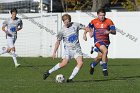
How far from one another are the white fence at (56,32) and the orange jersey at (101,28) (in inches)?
458

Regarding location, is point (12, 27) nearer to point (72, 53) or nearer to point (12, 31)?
point (12, 31)

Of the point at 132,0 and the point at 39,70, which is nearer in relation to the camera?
the point at 39,70

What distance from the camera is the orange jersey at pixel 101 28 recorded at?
60.1 ft

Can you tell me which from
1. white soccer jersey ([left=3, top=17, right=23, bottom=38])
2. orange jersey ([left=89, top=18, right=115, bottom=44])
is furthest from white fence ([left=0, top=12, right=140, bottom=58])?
orange jersey ([left=89, top=18, right=115, bottom=44])

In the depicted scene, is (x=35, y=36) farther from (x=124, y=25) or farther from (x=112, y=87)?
(x=112, y=87)

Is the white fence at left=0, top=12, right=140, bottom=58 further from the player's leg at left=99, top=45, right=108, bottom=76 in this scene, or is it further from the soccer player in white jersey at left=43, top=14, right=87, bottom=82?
the soccer player in white jersey at left=43, top=14, right=87, bottom=82

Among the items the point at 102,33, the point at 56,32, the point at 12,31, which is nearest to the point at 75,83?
the point at 102,33

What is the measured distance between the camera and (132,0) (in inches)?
1822

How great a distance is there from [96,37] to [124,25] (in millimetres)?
11764

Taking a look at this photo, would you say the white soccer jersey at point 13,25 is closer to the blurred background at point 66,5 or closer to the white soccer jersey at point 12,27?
the white soccer jersey at point 12,27

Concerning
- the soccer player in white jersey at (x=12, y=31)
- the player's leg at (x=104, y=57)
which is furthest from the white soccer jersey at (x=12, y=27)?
the player's leg at (x=104, y=57)

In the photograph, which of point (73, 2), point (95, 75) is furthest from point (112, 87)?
point (73, 2)

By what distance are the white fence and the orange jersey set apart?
38.1ft

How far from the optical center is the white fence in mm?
30141
